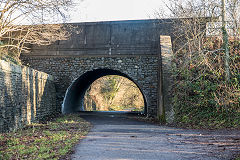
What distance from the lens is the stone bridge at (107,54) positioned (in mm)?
15414

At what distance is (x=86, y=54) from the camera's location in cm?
1599

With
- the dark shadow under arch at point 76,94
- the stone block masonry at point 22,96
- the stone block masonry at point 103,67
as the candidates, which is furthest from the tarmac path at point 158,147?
the dark shadow under arch at point 76,94

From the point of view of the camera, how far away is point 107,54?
1580 cm

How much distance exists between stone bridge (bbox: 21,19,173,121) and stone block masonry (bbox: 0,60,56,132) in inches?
59.6

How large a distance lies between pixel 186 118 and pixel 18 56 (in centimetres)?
1109

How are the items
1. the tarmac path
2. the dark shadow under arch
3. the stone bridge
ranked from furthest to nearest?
the dark shadow under arch < the stone bridge < the tarmac path

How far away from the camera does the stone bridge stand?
1541 centimetres

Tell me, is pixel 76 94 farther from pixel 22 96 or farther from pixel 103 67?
pixel 22 96

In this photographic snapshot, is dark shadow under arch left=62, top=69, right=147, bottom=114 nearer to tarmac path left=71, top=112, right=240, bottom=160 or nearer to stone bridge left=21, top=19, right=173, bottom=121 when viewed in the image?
stone bridge left=21, top=19, right=173, bottom=121

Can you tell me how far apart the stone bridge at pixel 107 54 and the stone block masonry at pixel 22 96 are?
1514mm

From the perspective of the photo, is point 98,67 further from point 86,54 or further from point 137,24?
point 137,24

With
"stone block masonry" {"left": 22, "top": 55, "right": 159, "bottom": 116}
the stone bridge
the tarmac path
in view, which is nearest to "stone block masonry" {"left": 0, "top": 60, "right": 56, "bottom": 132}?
"stone block masonry" {"left": 22, "top": 55, "right": 159, "bottom": 116}

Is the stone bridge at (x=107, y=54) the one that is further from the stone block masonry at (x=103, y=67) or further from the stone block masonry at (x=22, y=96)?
the stone block masonry at (x=22, y=96)

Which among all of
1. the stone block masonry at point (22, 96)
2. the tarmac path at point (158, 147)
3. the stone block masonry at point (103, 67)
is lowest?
the tarmac path at point (158, 147)
